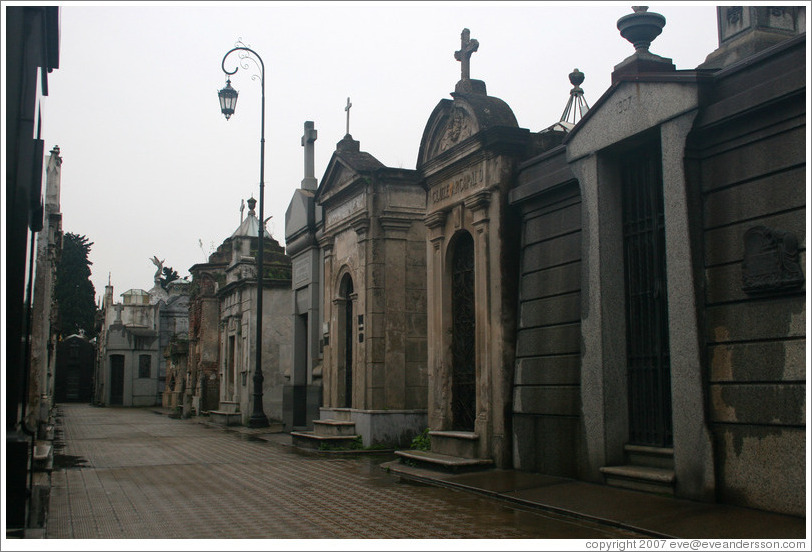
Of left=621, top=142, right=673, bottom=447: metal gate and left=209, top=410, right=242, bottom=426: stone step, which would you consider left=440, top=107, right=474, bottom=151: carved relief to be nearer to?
left=621, top=142, right=673, bottom=447: metal gate

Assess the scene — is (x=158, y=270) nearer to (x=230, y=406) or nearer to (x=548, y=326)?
(x=230, y=406)

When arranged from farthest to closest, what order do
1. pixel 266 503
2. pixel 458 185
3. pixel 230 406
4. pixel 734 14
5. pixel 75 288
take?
pixel 75 288 → pixel 230 406 → pixel 458 185 → pixel 734 14 → pixel 266 503

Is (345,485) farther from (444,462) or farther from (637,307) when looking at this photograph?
(637,307)

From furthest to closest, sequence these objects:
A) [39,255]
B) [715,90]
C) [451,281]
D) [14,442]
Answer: [39,255], [451,281], [715,90], [14,442]

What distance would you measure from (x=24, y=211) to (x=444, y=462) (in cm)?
630

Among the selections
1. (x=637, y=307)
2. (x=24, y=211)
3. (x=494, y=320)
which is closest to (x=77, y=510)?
(x=24, y=211)

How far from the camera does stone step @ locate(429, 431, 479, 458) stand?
1065 centimetres

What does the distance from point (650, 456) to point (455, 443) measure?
3577 mm

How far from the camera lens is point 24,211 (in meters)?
5.72

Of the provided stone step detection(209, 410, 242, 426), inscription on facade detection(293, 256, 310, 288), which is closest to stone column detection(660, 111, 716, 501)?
inscription on facade detection(293, 256, 310, 288)

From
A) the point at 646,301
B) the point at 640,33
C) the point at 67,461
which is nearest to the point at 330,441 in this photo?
the point at 67,461

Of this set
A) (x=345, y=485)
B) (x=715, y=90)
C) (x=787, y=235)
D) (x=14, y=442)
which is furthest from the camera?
(x=345, y=485)

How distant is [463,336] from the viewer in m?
11.9

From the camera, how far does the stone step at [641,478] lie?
7.38 metres
